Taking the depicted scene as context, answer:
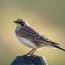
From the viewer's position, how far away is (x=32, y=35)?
4043mm

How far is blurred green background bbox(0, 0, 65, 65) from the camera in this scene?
7008mm

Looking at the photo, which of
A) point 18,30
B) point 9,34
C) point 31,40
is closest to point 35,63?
point 31,40

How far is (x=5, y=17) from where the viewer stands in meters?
7.88

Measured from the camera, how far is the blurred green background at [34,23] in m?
7.01

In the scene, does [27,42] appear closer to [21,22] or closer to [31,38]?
[31,38]

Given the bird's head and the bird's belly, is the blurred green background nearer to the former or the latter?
the bird's head

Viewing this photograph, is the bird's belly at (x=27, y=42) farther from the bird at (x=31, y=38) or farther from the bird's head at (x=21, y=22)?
the bird's head at (x=21, y=22)

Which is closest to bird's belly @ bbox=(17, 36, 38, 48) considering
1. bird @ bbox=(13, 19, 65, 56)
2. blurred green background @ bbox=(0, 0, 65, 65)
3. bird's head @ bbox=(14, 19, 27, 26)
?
bird @ bbox=(13, 19, 65, 56)

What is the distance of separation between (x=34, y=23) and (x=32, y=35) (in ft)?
11.3

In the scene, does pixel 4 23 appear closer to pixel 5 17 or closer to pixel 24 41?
pixel 5 17

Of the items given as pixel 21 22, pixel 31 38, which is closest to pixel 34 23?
pixel 21 22

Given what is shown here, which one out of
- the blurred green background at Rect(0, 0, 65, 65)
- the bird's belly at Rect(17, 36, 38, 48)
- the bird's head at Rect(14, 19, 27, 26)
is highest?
the blurred green background at Rect(0, 0, 65, 65)

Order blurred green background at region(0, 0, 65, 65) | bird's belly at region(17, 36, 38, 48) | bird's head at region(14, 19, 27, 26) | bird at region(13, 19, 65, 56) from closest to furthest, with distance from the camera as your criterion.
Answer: bird at region(13, 19, 65, 56) < bird's belly at region(17, 36, 38, 48) < bird's head at region(14, 19, 27, 26) < blurred green background at region(0, 0, 65, 65)

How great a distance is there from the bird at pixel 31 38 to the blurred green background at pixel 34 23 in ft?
8.21
